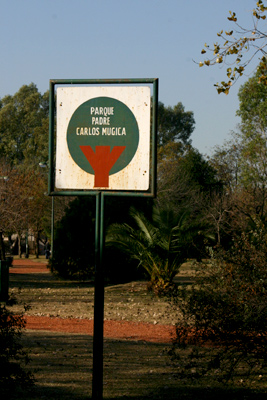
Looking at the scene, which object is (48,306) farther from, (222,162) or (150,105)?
(222,162)

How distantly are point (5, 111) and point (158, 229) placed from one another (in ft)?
220

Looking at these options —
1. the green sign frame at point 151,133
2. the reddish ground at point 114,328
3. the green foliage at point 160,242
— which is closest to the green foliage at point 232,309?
the green sign frame at point 151,133

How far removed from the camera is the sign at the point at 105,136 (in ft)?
18.3

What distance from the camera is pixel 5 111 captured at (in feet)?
277

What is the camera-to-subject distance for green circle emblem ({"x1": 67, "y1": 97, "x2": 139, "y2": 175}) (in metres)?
5.57

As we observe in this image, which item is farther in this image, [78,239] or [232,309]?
[78,239]

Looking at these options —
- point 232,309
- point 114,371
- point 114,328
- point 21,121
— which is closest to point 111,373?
point 114,371

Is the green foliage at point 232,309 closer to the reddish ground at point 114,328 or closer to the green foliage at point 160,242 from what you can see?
the reddish ground at point 114,328

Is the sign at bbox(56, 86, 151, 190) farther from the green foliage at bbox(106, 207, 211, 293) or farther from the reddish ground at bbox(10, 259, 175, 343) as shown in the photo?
the green foliage at bbox(106, 207, 211, 293)

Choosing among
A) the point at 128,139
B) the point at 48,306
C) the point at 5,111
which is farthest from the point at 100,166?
the point at 5,111

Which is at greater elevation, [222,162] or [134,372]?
[222,162]

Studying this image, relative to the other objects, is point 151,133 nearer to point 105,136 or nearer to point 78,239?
point 105,136

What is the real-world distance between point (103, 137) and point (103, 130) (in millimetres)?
63

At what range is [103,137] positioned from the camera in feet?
18.3
